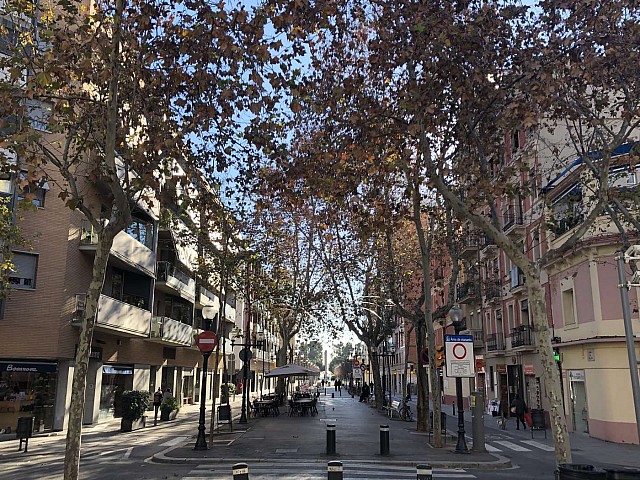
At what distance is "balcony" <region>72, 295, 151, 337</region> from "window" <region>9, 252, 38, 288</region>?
91.1 inches

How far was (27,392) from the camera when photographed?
72.5ft

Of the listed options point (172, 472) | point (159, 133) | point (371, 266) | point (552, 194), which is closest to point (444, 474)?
point (172, 472)

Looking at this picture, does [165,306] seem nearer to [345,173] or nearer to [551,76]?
[345,173]

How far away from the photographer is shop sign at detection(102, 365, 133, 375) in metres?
27.7

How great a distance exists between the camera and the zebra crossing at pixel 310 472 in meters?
12.6

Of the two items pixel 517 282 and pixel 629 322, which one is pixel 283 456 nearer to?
pixel 629 322

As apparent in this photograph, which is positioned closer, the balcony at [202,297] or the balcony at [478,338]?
the balcony at [478,338]

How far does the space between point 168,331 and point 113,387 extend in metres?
4.88

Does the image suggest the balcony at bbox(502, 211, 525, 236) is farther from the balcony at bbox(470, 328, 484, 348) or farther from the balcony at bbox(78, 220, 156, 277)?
the balcony at bbox(78, 220, 156, 277)

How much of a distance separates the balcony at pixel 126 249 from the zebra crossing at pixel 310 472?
1288cm

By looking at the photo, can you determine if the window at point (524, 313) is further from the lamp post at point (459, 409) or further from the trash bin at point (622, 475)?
the trash bin at point (622, 475)

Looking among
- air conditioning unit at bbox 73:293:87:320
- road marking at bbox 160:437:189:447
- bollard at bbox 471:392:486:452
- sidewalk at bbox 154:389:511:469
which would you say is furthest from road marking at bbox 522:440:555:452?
air conditioning unit at bbox 73:293:87:320

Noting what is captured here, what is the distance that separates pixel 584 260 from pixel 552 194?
10.3 feet

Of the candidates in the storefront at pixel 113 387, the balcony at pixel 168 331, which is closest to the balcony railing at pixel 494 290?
the balcony at pixel 168 331
